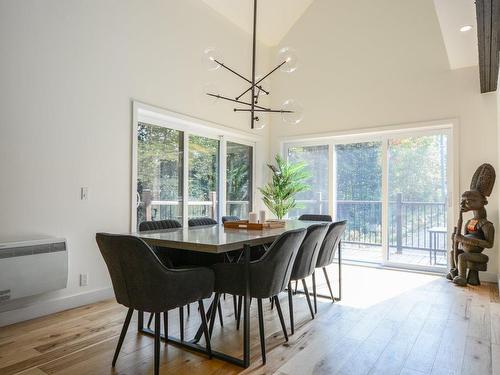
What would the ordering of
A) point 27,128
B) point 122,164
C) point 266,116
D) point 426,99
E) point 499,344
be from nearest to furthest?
1. point 499,344
2. point 27,128
3. point 122,164
4. point 426,99
5. point 266,116

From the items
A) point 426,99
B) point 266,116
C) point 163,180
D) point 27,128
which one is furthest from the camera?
point 266,116

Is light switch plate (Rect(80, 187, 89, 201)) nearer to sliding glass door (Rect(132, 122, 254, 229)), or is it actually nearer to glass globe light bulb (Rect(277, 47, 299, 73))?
sliding glass door (Rect(132, 122, 254, 229))

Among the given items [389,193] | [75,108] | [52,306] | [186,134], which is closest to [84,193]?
[75,108]

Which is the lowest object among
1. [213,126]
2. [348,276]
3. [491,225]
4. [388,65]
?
[348,276]

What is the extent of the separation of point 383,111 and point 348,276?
2.46m

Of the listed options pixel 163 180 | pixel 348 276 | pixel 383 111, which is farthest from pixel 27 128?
pixel 383 111

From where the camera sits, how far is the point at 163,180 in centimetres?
442

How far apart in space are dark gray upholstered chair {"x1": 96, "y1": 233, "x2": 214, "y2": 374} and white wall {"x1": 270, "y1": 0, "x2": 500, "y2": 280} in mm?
4088

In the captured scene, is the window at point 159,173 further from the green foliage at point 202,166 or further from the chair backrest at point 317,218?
the chair backrest at point 317,218

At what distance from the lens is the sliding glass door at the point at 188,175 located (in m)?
4.18

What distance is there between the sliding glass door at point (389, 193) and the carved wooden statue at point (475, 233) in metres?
0.57

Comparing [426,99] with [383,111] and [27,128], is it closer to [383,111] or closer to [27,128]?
[383,111]

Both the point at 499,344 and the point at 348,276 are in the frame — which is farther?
the point at 348,276

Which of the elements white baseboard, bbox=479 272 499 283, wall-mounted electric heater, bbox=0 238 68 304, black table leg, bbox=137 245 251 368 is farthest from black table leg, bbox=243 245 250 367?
white baseboard, bbox=479 272 499 283
